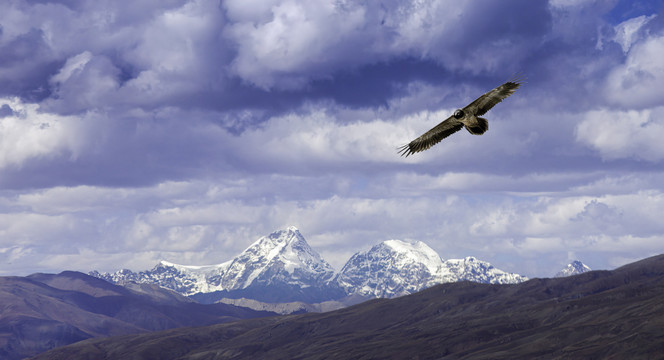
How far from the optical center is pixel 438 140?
35438mm

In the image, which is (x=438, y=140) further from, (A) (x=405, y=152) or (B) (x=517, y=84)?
(B) (x=517, y=84)

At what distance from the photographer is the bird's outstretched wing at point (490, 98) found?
3281cm

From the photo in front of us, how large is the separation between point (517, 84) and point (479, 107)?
1.99m

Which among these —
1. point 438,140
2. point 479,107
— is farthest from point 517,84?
point 438,140

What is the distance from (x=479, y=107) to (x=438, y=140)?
10.0 ft

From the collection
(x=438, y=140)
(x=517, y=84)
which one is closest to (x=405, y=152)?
(x=438, y=140)

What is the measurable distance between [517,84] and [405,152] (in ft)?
20.0

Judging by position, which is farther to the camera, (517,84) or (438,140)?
(438,140)

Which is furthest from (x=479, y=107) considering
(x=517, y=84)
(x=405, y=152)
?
(x=405, y=152)

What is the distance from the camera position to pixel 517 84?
32.6 meters

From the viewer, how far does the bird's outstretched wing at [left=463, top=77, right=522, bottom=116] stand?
32.8 metres

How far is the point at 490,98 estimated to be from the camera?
33125mm

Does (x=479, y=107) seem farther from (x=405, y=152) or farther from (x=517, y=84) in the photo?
(x=405, y=152)

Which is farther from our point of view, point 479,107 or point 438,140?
point 438,140
